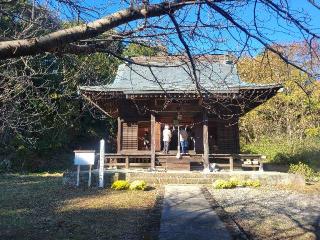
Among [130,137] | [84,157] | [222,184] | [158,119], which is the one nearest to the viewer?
[222,184]

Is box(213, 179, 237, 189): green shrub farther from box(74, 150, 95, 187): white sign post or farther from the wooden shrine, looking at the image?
box(74, 150, 95, 187): white sign post

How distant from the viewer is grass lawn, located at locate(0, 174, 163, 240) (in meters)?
6.92

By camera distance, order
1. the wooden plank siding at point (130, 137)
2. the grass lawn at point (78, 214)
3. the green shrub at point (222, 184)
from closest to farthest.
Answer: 1. the grass lawn at point (78, 214)
2. the green shrub at point (222, 184)
3. the wooden plank siding at point (130, 137)

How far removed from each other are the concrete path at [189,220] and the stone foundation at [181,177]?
123 inches

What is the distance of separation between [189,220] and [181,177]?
7128 mm

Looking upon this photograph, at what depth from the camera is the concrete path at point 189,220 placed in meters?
6.39

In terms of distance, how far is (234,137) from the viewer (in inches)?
747

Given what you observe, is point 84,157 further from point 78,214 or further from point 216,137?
point 216,137

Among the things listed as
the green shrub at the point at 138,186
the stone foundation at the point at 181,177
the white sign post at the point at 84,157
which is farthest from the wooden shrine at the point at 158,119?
the green shrub at the point at 138,186

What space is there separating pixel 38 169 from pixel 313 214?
764 inches

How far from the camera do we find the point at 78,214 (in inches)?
343

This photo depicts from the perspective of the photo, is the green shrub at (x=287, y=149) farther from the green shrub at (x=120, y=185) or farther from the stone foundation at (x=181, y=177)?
the green shrub at (x=120, y=185)

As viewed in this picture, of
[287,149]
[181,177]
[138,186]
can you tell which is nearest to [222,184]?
[181,177]

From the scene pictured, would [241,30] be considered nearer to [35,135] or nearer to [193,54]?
[193,54]
